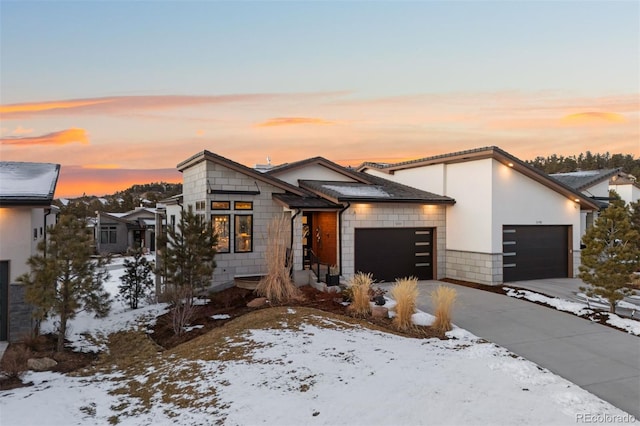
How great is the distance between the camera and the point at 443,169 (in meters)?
15.6

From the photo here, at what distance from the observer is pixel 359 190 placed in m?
15.2

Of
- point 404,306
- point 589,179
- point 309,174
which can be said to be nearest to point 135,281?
point 309,174

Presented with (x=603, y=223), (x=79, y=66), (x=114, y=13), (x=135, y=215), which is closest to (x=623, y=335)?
(x=603, y=223)

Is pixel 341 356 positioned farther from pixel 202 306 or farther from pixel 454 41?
pixel 454 41

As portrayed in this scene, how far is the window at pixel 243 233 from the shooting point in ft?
42.8

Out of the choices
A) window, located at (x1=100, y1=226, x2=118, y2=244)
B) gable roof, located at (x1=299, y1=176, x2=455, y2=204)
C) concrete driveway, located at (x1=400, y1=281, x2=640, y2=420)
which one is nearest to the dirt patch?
concrete driveway, located at (x1=400, y1=281, x2=640, y2=420)

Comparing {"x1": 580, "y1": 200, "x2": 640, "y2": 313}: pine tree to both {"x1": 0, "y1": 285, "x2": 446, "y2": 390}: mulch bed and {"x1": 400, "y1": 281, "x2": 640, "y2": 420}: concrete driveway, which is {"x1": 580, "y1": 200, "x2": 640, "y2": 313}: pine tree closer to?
{"x1": 400, "y1": 281, "x2": 640, "y2": 420}: concrete driveway

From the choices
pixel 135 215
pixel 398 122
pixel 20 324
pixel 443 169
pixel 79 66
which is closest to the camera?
pixel 20 324

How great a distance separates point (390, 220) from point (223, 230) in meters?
5.99

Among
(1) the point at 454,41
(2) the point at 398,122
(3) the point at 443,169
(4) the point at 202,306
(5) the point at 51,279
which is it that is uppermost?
(1) the point at 454,41

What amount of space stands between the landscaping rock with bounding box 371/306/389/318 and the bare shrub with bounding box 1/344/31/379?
686 cm

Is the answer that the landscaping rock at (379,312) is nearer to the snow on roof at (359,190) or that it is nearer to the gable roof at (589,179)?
the snow on roof at (359,190)

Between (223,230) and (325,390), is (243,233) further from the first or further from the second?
(325,390)

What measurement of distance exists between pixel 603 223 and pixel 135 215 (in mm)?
32955
